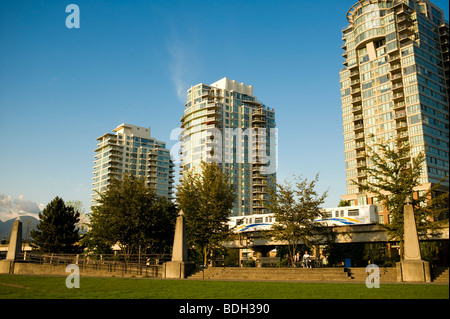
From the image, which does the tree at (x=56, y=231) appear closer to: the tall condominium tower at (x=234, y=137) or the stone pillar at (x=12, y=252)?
the stone pillar at (x=12, y=252)

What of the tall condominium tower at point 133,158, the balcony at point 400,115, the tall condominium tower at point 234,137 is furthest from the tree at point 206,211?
the tall condominium tower at point 133,158

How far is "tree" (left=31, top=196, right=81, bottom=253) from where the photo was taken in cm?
5065

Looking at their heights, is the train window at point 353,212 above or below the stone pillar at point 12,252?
above

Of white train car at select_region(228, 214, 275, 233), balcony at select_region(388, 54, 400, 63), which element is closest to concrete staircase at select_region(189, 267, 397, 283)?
white train car at select_region(228, 214, 275, 233)

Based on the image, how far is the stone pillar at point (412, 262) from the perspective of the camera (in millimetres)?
18938

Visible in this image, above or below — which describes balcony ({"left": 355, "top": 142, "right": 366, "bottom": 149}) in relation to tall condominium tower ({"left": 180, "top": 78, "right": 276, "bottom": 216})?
below

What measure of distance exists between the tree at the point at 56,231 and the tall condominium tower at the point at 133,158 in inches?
3986

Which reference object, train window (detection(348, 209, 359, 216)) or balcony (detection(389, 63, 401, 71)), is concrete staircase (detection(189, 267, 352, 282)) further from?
balcony (detection(389, 63, 401, 71))

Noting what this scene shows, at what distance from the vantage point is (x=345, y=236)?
49875 mm

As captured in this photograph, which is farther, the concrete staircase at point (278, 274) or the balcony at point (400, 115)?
the balcony at point (400, 115)

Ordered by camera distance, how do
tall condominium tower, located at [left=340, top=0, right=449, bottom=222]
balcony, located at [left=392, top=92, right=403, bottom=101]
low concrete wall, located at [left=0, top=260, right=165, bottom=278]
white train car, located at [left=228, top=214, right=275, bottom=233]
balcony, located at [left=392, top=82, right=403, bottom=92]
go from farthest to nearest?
balcony, located at [left=392, top=82, right=403, bottom=92], balcony, located at [left=392, top=92, right=403, bottom=101], tall condominium tower, located at [left=340, top=0, right=449, bottom=222], white train car, located at [left=228, top=214, right=275, bottom=233], low concrete wall, located at [left=0, top=260, right=165, bottom=278]

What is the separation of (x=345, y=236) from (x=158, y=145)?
12546 centimetres

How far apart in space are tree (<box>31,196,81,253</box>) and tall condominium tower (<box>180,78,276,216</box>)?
64485 mm
